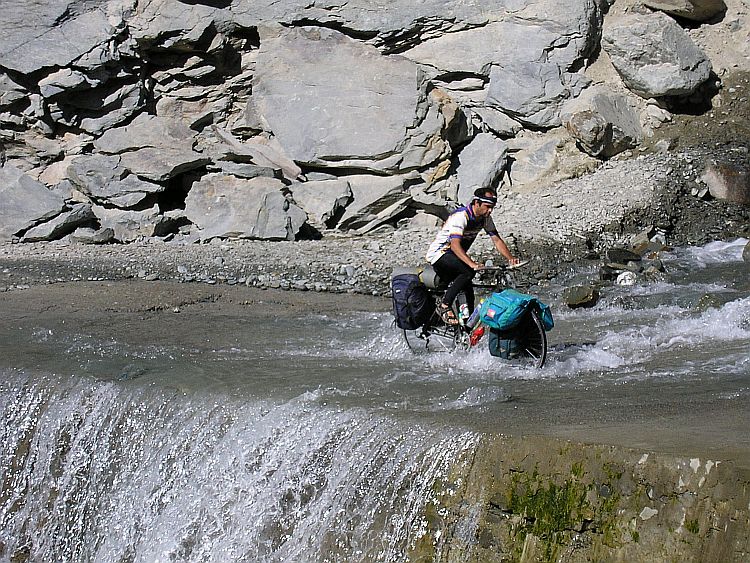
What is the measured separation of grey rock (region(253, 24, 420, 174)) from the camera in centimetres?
2012

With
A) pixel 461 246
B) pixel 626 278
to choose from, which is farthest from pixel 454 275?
pixel 626 278

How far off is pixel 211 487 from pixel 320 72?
14.7 m

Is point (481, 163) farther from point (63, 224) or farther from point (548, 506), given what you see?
point (548, 506)

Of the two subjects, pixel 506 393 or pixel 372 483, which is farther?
pixel 506 393

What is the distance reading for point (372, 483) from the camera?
22.1ft

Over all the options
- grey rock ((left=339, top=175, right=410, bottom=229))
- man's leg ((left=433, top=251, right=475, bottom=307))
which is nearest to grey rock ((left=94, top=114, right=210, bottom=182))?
grey rock ((left=339, top=175, right=410, bottom=229))

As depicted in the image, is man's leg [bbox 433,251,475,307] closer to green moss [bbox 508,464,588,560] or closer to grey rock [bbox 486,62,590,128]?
green moss [bbox 508,464,588,560]

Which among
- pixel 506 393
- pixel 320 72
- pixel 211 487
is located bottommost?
pixel 320 72

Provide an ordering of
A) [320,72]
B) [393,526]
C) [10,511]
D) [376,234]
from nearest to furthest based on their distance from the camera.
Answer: [393,526] → [10,511] → [376,234] → [320,72]

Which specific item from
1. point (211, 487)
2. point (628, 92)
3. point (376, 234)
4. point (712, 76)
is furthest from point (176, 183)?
point (211, 487)

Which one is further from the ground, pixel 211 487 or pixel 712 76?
pixel 211 487

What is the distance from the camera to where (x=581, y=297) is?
1255 centimetres

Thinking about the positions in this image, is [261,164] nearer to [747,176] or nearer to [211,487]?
[747,176]

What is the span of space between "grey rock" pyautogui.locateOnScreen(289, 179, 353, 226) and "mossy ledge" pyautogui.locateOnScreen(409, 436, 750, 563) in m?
13.7
